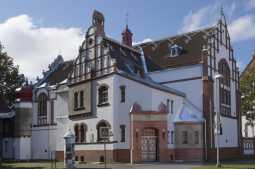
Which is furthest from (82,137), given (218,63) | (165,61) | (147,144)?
(218,63)

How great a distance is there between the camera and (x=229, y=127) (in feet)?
181

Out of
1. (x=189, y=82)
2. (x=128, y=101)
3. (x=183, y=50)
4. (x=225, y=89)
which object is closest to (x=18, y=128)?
(x=128, y=101)

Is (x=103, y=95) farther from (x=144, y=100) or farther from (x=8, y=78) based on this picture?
(x=8, y=78)

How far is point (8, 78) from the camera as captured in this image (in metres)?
59.1

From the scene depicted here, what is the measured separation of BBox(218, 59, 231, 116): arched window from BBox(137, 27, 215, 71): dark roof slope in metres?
4.41

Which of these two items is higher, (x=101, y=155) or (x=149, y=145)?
(x=149, y=145)

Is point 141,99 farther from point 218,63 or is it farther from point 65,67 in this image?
point 65,67

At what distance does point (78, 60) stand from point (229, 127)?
2198 centimetres

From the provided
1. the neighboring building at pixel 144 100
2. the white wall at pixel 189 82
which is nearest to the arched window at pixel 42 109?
the neighboring building at pixel 144 100

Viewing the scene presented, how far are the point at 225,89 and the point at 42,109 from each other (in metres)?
24.1

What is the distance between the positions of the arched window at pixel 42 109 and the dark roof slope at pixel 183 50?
14.5 metres

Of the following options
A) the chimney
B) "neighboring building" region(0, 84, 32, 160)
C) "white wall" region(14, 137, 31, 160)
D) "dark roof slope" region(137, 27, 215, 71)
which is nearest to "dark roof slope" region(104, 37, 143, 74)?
"dark roof slope" region(137, 27, 215, 71)

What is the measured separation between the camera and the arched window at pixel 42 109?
5559 cm

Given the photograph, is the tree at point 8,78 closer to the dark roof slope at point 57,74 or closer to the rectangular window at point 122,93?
the dark roof slope at point 57,74
